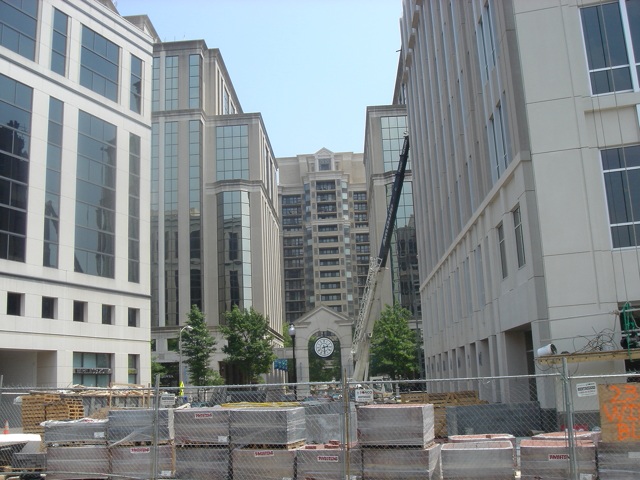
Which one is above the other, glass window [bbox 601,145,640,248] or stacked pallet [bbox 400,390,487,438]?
glass window [bbox 601,145,640,248]

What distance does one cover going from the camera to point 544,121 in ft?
69.5

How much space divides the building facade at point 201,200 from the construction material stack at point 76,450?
7416cm

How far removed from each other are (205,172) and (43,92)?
165 feet

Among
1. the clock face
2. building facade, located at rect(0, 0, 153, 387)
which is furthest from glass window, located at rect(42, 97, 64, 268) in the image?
the clock face

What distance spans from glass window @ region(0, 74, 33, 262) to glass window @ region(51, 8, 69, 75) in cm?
379

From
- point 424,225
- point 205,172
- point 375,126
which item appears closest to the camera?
point 424,225

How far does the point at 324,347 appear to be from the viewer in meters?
66.3

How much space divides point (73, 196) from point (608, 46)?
35761mm

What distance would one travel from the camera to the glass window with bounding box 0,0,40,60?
41388mm

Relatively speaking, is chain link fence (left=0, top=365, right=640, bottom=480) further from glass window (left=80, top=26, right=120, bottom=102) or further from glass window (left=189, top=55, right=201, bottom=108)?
glass window (left=189, top=55, right=201, bottom=108)

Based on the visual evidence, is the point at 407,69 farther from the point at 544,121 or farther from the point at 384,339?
the point at 544,121

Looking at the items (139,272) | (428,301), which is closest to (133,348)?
(139,272)

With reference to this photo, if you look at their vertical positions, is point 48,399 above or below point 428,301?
below

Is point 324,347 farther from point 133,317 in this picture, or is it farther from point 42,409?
point 42,409
